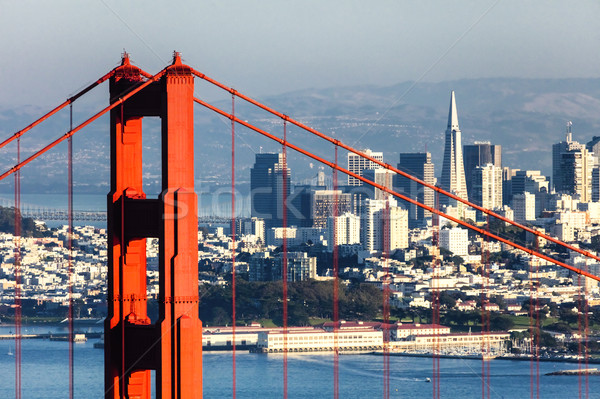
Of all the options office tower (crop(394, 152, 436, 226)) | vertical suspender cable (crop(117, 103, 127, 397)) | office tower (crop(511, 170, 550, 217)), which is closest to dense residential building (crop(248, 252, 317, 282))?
Answer: office tower (crop(394, 152, 436, 226))

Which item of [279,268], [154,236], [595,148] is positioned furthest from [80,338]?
[595,148]

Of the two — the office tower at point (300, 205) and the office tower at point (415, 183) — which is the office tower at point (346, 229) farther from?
the office tower at point (300, 205)

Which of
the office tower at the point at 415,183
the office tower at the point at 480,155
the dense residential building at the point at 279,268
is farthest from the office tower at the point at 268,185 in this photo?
the office tower at the point at 480,155

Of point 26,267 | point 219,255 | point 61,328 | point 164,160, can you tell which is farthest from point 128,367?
point 219,255

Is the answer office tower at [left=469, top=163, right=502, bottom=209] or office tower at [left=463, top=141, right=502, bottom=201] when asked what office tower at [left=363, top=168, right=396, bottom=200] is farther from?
office tower at [left=463, top=141, right=502, bottom=201]

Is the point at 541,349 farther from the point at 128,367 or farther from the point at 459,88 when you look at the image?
the point at 459,88

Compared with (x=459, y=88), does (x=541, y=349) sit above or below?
below
